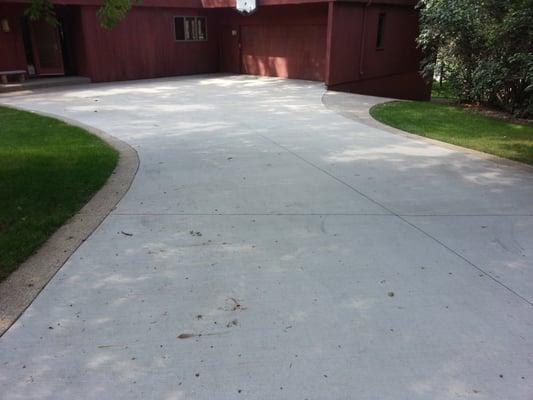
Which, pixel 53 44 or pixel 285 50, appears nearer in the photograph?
pixel 53 44

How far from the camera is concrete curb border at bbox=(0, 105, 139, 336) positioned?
10.2ft

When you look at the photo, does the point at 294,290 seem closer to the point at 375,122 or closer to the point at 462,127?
the point at 375,122

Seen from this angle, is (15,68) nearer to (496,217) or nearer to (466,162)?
(466,162)

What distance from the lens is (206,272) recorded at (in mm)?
3535

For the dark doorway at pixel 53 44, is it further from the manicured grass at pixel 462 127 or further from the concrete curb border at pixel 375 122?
the manicured grass at pixel 462 127

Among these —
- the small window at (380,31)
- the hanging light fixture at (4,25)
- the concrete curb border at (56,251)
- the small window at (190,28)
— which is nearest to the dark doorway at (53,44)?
the hanging light fixture at (4,25)

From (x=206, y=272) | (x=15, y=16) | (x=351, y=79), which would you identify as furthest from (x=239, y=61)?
(x=206, y=272)

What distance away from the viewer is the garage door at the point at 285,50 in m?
16.2

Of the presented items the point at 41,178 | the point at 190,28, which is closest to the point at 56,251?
the point at 41,178

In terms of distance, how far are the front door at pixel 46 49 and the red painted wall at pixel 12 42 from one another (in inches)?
21.5

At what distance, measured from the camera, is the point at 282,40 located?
17.2 meters

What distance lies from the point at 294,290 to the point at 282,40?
50.7 ft

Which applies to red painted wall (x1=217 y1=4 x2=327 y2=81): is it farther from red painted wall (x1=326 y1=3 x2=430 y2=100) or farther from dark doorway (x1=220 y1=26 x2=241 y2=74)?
red painted wall (x1=326 y1=3 x2=430 y2=100)

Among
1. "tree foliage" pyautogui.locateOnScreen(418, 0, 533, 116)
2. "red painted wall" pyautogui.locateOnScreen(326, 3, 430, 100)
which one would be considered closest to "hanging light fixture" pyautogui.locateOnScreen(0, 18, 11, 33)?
"red painted wall" pyautogui.locateOnScreen(326, 3, 430, 100)
